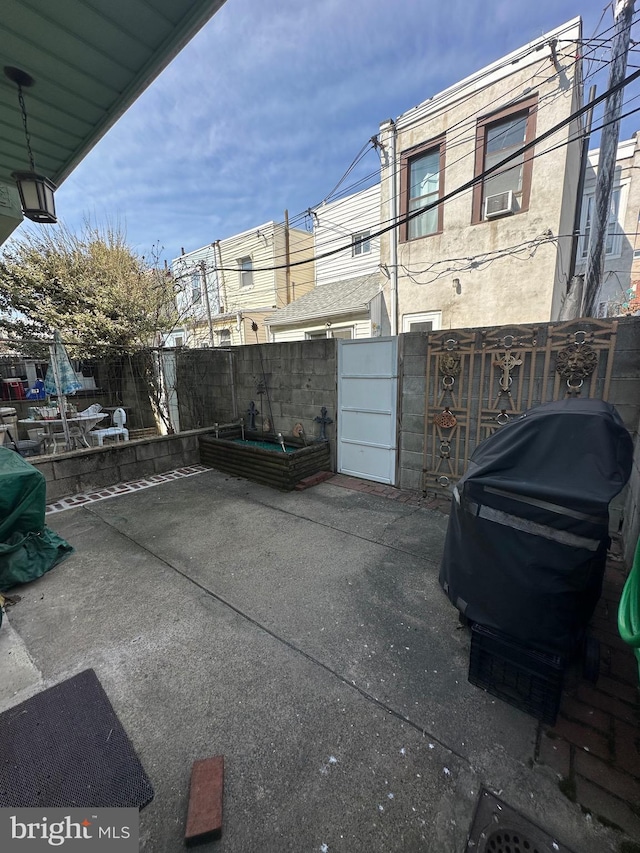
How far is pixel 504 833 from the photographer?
124cm

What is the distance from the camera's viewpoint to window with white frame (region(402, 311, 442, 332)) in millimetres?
7113

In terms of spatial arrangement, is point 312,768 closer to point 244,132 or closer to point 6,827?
point 6,827

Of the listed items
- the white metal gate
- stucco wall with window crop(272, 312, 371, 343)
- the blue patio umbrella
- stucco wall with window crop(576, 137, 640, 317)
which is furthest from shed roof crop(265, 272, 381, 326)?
stucco wall with window crop(576, 137, 640, 317)

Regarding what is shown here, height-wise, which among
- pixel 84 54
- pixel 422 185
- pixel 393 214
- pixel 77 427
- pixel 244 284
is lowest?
pixel 77 427

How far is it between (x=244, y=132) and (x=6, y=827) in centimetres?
815

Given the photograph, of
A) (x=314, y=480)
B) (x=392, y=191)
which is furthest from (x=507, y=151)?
(x=314, y=480)

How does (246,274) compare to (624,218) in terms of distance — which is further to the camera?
(246,274)

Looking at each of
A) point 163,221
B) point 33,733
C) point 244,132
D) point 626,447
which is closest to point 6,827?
point 33,733

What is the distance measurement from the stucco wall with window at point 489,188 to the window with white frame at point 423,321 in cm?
11

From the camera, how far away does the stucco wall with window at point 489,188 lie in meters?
5.63

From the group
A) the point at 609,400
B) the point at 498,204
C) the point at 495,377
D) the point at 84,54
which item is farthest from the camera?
the point at 498,204

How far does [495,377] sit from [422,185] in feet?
18.2

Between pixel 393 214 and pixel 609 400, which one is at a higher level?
pixel 393 214

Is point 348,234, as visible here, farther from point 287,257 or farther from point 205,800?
point 205,800
